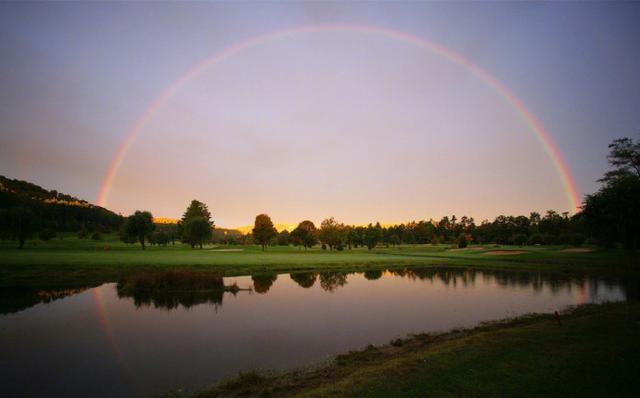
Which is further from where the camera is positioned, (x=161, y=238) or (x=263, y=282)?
(x=161, y=238)

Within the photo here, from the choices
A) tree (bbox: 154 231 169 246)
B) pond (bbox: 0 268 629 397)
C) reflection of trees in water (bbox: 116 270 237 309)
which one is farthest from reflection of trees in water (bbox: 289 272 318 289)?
tree (bbox: 154 231 169 246)

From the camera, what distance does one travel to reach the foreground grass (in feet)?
30.6

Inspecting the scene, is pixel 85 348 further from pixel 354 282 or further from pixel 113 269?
pixel 354 282

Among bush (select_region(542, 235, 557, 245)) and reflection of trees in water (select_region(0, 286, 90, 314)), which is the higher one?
bush (select_region(542, 235, 557, 245))

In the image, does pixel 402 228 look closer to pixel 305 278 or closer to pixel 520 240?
pixel 520 240

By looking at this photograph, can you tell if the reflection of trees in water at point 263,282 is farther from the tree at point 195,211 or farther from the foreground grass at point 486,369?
the tree at point 195,211

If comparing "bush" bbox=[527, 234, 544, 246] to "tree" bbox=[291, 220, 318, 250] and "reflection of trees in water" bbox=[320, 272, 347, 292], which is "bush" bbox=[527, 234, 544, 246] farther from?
"reflection of trees in water" bbox=[320, 272, 347, 292]

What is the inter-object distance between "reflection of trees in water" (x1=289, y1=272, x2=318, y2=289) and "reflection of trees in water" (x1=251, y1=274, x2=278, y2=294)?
2937mm

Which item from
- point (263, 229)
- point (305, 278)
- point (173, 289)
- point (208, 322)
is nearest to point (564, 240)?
point (263, 229)

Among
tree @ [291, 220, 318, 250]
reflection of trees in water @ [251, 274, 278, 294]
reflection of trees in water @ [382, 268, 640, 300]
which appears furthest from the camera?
tree @ [291, 220, 318, 250]

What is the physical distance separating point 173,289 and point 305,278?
695 inches

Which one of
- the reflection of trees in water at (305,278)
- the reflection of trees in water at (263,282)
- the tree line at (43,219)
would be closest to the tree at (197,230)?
the tree line at (43,219)

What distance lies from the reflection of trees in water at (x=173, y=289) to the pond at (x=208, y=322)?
130 millimetres

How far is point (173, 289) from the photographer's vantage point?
3275 centimetres
